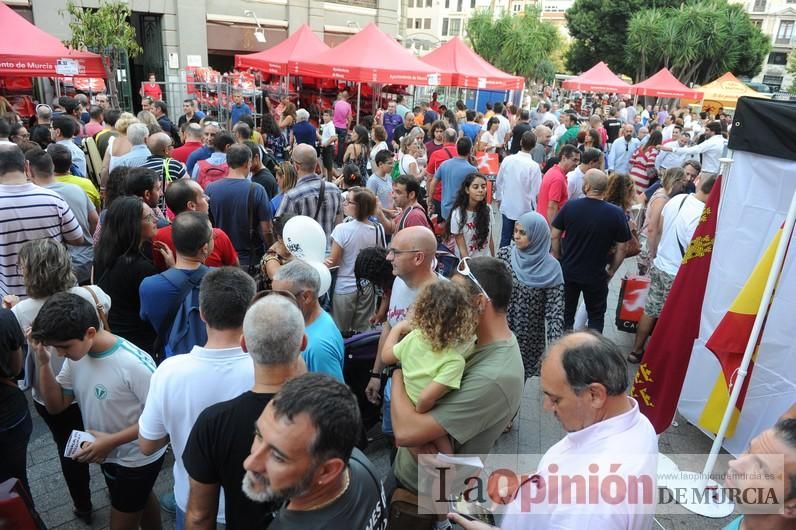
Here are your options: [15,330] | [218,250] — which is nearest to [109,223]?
[218,250]

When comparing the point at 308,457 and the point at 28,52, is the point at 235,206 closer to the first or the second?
the point at 308,457

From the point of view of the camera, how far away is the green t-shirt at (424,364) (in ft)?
7.20

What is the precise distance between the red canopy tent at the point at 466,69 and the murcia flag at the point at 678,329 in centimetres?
1019

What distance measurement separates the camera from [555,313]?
13.6 feet

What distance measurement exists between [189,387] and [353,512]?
0.92m

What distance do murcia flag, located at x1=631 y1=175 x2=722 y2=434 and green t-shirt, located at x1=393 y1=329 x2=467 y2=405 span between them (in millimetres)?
2368

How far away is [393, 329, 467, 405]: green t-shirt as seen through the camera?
2.20 metres

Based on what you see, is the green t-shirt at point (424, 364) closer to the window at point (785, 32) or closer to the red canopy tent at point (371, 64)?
the red canopy tent at point (371, 64)

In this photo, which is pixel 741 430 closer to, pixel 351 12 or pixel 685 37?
pixel 351 12

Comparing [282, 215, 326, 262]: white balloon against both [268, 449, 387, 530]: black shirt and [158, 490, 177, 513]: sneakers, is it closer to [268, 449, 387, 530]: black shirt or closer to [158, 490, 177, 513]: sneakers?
[158, 490, 177, 513]: sneakers

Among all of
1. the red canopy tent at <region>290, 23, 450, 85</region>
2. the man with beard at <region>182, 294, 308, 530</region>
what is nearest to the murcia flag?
the man with beard at <region>182, 294, 308, 530</region>

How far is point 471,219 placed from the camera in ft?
17.5

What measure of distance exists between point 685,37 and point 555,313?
130ft

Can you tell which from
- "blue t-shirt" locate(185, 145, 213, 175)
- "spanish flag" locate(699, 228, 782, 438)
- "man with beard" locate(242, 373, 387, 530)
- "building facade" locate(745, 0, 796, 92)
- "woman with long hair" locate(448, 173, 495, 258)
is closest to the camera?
"man with beard" locate(242, 373, 387, 530)
